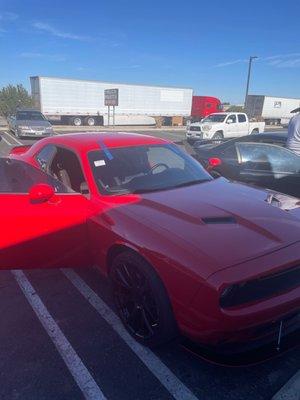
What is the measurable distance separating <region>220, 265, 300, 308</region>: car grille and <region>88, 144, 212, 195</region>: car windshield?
145 cm

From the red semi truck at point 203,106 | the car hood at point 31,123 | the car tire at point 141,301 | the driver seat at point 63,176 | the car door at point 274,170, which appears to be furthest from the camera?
the red semi truck at point 203,106

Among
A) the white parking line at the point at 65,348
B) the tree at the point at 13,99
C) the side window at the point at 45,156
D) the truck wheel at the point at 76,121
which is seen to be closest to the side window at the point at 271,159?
the side window at the point at 45,156

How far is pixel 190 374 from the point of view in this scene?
2.53m

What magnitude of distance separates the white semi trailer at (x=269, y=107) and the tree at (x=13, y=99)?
2539 centimetres

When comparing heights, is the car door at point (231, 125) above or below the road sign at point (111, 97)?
below

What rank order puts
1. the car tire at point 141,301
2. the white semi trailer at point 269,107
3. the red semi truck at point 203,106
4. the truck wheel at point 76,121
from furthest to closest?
the white semi trailer at point 269,107 → the red semi truck at point 203,106 → the truck wheel at point 76,121 → the car tire at point 141,301

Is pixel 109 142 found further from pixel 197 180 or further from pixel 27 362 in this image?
pixel 27 362

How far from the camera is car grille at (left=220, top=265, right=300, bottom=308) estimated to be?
2254 mm

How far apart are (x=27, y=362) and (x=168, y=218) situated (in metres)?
1.54

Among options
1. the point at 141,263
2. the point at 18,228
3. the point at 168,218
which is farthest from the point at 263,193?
the point at 18,228

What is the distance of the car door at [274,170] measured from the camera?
21.1 feet

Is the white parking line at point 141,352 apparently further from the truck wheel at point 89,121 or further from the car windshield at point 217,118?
the truck wheel at point 89,121

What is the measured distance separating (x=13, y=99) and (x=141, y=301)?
117 feet

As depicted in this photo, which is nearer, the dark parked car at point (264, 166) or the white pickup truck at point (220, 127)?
the dark parked car at point (264, 166)
